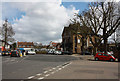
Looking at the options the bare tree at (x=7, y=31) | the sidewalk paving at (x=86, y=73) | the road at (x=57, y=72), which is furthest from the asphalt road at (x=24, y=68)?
the bare tree at (x=7, y=31)

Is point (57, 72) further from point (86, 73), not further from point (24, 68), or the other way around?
point (24, 68)

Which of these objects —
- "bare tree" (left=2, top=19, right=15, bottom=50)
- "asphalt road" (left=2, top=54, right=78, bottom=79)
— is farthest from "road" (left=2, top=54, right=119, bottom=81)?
"bare tree" (left=2, top=19, right=15, bottom=50)

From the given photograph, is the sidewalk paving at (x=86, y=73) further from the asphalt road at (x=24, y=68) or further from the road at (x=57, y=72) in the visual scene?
the asphalt road at (x=24, y=68)

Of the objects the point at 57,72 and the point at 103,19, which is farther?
the point at 103,19

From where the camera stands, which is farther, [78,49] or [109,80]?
[78,49]

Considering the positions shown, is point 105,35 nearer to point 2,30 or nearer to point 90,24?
point 90,24

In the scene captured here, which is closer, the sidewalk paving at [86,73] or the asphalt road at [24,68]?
the sidewalk paving at [86,73]

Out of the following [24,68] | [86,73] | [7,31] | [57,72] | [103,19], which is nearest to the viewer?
[86,73]

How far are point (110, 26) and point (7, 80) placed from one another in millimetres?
25656

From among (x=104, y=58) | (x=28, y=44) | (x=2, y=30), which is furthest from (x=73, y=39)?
(x=28, y=44)

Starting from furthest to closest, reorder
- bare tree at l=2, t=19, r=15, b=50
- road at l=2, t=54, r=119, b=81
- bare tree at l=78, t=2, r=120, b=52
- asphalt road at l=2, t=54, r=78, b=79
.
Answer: bare tree at l=2, t=19, r=15, b=50, bare tree at l=78, t=2, r=120, b=52, asphalt road at l=2, t=54, r=78, b=79, road at l=2, t=54, r=119, b=81

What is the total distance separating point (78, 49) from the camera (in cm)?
6300

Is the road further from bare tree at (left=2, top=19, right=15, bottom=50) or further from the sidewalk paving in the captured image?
bare tree at (left=2, top=19, right=15, bottom=50)

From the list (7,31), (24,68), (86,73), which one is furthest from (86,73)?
(7,31)
